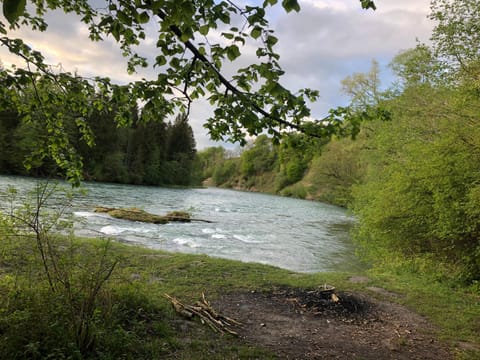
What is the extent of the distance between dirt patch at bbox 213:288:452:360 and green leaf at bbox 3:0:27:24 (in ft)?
17.1

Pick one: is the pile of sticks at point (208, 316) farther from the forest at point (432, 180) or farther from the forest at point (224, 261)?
the forest at point (432, 180)

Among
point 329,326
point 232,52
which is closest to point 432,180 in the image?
point 329,326

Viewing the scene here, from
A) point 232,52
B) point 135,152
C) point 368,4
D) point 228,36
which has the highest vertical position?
point 135,152

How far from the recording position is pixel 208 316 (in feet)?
20.1

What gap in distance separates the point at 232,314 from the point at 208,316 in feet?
2.35

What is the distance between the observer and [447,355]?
5.68m

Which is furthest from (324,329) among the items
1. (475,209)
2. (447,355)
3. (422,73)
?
(422,73)

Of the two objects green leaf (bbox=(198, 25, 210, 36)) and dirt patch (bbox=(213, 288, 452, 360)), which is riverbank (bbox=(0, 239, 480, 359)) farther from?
green leaf (bbox=(198, 25, 210, 36))

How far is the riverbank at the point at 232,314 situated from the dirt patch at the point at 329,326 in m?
0.02

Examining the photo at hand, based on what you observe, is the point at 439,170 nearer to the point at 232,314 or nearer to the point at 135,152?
the point at 232,314

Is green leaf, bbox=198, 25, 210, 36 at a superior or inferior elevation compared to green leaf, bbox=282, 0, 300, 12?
superior

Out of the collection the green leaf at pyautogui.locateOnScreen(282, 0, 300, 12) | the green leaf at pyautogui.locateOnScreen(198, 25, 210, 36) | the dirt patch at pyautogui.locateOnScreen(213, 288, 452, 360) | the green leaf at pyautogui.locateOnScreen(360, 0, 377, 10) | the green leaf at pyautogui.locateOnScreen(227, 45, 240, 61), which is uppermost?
the green leaf at pyautogui.locateOnScreen(360, 0, 377, 10)

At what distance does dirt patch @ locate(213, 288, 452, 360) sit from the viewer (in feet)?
18.2

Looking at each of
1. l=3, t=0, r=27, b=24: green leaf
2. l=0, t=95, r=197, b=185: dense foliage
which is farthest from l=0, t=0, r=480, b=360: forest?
l=0, t=95, r=197, b=185: dense foliage
